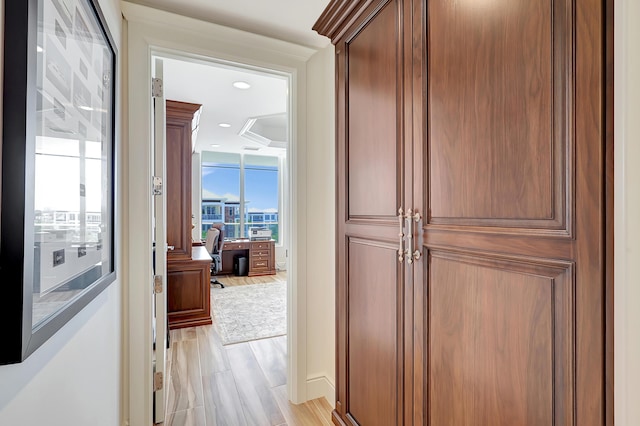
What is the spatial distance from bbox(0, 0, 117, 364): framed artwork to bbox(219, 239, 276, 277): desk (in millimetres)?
5259

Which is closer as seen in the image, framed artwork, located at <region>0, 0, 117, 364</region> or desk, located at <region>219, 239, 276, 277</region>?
framed artwork, located at <region>0, 0, 117, 364</region>

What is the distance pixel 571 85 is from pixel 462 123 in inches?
12.4

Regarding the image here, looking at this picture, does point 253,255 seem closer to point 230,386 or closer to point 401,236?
point 230,386

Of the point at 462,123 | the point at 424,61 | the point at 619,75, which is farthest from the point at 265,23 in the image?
the point at 619,75

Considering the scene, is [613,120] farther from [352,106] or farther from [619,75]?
[352,106]

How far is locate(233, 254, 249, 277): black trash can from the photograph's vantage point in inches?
250

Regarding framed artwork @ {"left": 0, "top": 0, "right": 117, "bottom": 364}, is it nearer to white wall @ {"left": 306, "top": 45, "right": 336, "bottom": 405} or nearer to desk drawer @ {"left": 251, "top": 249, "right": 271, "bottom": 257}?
white wall @ {"left": 306, "top": 45, "right": 336, "bottom": 405}

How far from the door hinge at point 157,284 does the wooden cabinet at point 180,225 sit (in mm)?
1524

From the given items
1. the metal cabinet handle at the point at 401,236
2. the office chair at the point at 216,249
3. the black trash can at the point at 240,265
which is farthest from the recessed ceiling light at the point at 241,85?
the black trash can at the point at 240,265

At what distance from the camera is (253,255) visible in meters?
6.36

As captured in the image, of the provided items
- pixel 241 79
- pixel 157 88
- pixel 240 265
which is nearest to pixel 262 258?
pixel 240 265

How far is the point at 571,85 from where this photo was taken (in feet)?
2.38

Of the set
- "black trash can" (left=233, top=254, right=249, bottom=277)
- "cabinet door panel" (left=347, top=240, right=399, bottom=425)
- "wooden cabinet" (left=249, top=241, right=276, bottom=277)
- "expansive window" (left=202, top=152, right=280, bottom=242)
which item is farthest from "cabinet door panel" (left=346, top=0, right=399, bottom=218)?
"expansive window" (left=202, top=152, right=280, bottom=242)

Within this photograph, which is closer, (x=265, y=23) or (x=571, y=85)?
(x=571, y=85)
